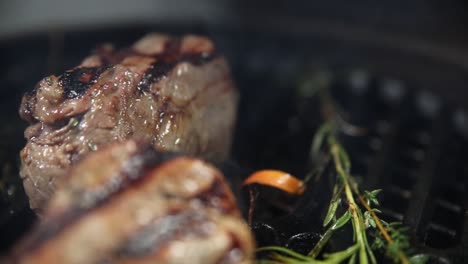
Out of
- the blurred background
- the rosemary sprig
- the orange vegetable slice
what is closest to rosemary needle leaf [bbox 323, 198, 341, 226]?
the rosemary sprig

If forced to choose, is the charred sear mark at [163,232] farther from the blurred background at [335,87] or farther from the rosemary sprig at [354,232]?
the blurred background at [335,87]

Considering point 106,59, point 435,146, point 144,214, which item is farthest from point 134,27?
point 144,214

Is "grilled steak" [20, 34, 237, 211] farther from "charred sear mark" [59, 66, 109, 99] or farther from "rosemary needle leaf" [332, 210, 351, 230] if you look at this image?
"rosemary needle leaf" [332, 210, 351, 230]

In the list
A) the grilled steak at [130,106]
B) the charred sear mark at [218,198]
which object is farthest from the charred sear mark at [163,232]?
the grilled steak at [130,106]

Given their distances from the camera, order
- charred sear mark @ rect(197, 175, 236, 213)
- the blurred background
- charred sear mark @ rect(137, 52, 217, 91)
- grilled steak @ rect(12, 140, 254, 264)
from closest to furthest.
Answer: grilled steak @ rect(12, 140, 254, 264)
charred sear mark @ rect(197, 175, 236, 213)
charred sear mark @ rect(137, 52, 217, 91)
the blurred background

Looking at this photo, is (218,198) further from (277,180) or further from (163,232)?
(277,180)

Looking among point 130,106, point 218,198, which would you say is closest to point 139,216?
point 218,198

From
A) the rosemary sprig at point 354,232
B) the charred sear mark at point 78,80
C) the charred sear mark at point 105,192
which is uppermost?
the charred sear mark at point 78,80

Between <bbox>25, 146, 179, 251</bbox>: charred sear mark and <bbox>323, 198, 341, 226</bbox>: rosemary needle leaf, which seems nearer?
<bbox>25, 146, 179, 251</bbox>: charred sear mark

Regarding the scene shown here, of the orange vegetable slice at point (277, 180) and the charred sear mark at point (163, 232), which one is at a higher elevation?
the charred sear mark at point (163, 232)
